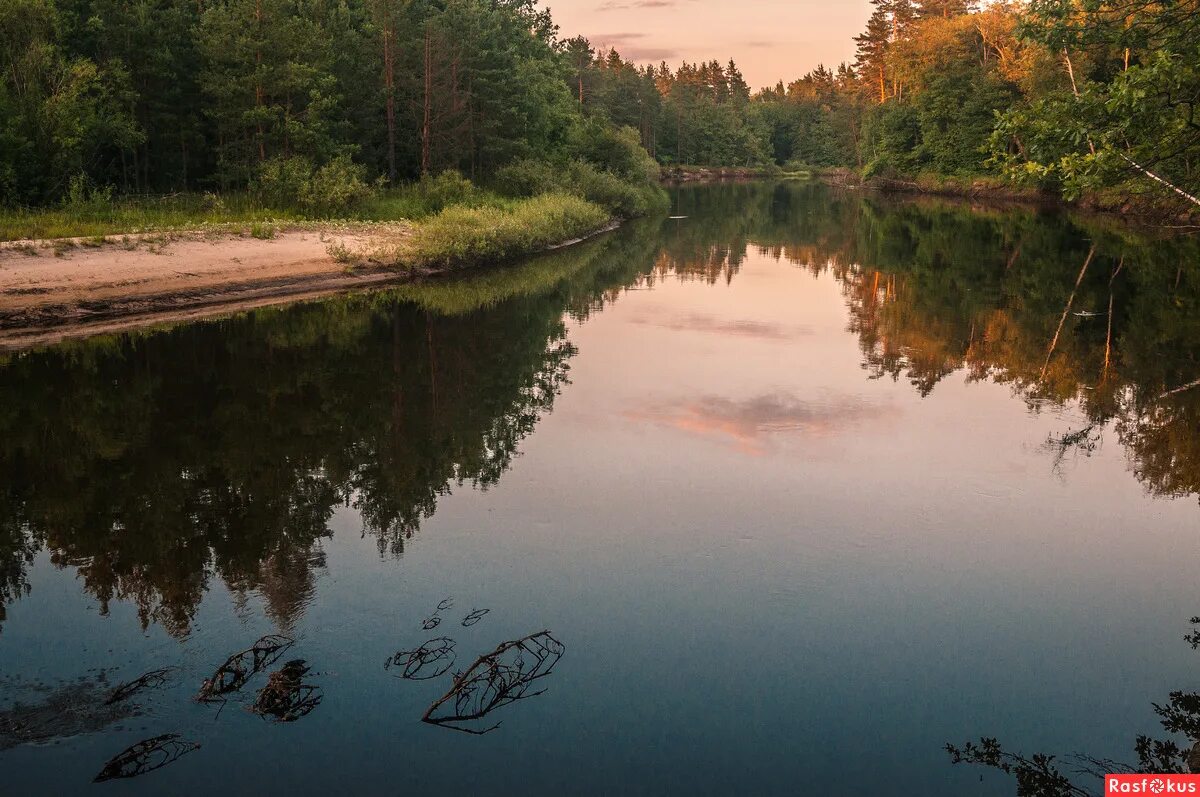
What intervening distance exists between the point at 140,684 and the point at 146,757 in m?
1.00

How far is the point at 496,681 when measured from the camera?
793 cm

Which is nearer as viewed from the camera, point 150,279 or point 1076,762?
point 1076,762

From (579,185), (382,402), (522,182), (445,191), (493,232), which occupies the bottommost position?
(382,402)

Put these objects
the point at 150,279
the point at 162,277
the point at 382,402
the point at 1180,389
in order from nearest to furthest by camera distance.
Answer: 1. the point at 382,402
2. the point at 1180,389
3. the point at 150,279
4. the point at 162,277

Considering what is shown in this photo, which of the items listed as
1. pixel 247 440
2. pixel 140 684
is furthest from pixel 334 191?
pixel 140 684

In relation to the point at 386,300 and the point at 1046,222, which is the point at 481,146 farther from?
the point at 1046,222

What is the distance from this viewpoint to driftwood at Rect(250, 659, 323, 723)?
24.2ft

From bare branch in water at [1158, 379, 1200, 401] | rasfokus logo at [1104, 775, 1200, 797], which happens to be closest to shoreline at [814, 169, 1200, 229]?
bare branch in water at [1158, 379, 1200, 401]

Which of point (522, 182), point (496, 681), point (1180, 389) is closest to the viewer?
point (496, 681)

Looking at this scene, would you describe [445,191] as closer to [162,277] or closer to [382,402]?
[162,277]

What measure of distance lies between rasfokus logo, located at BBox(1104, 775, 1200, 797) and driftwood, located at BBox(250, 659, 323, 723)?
5.95 meters

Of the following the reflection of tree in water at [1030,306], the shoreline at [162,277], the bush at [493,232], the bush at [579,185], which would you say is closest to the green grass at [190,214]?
the shoreline at [162,277]

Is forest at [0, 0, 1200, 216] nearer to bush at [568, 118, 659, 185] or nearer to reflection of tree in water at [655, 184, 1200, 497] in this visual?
bush at [568, 118, 659, 185]

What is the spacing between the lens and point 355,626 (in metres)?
8.76
